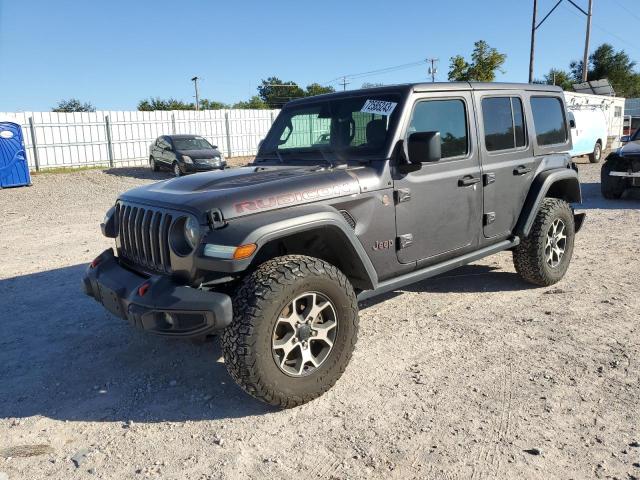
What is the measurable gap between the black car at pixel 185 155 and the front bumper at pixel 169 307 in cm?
1546

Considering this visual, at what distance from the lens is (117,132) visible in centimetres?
2341

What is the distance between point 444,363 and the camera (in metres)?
3.73

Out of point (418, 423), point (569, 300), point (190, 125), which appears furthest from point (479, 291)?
point (190, 125)

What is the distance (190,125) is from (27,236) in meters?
17.5

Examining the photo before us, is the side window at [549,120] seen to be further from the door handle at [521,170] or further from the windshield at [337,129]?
the windshield at [337,129]

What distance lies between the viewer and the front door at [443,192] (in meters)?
3.86

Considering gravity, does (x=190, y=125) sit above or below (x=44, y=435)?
above

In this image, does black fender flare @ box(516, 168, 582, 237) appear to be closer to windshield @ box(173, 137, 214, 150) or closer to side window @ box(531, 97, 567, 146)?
side window @ box(531, 97, 567, 146)

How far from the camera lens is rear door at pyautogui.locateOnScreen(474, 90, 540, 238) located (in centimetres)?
450

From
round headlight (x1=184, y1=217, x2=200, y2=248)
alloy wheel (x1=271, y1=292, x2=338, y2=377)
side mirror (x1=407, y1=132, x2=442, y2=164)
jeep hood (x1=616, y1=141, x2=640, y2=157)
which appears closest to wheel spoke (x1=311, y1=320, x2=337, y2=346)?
alloy wheel (x1=271, y1=292, x2=338, y2=377)

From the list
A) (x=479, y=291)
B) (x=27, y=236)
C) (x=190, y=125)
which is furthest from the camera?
(x=190, y=125)

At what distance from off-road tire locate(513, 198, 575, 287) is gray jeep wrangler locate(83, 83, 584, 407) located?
2cm

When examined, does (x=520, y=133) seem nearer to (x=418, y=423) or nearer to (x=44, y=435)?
(x=418, y=423)

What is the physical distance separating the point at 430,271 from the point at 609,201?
8.56m
